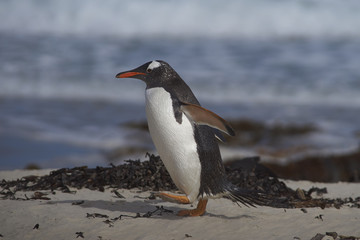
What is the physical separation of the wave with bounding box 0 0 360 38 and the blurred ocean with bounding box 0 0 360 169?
0.05m

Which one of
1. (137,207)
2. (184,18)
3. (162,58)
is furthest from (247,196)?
(184,18)

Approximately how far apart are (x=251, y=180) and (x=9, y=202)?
2.33m

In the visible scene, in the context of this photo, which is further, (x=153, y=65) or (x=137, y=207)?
(x=137, y=207)

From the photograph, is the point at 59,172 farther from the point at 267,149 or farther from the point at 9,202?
the point at 267,149

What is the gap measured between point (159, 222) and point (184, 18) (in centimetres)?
1967

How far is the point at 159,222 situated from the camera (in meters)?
3.76

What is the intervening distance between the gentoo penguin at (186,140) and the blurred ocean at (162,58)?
4123mm

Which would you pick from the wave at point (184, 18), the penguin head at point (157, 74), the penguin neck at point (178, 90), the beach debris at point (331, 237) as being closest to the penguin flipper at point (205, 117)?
the penguin neck at point (178, 90)

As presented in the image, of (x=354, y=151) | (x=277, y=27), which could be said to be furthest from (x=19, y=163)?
(x=277, y=27)

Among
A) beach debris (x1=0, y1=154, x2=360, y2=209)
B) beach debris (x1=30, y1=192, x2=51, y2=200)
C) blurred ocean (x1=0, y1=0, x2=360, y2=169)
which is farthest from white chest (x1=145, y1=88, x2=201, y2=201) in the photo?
blurred ocean (x1=0, y1=0, x2=360, y2=169)

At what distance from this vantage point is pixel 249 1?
2345 centimetres

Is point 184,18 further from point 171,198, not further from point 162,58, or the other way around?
point 171,198

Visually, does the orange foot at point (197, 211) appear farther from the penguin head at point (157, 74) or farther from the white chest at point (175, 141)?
the penguin head at point (157, 74)

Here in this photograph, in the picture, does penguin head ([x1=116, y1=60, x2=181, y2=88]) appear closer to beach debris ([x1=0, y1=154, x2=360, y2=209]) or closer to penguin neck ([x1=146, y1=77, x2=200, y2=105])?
Result: penguin neck ([x1=146, y1=77, x2=200, y2=105])
